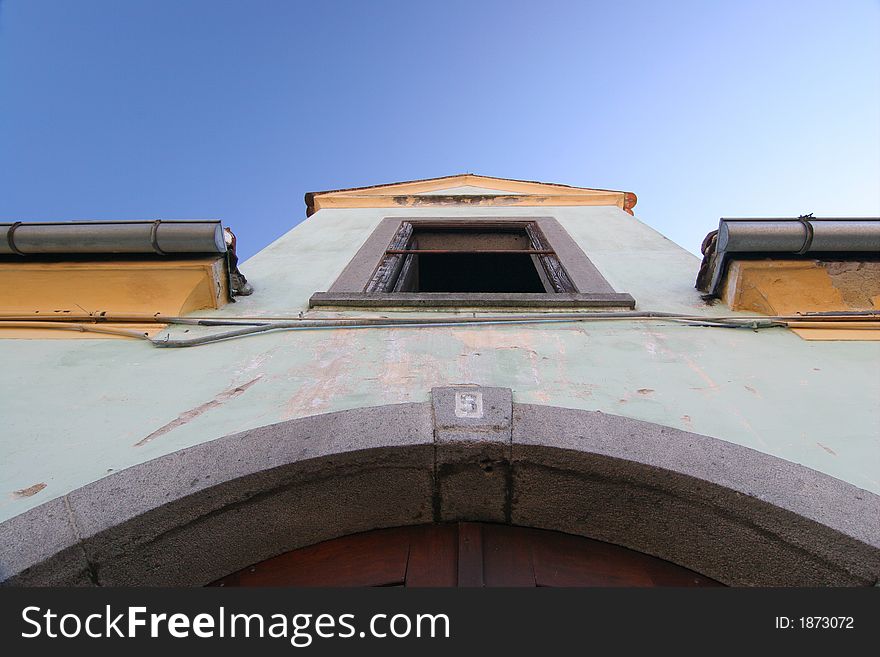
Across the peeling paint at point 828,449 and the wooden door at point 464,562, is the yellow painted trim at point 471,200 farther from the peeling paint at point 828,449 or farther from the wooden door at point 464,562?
the wooden door at point 464,562

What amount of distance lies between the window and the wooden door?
5.65ft

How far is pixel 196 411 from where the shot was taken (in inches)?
92.3

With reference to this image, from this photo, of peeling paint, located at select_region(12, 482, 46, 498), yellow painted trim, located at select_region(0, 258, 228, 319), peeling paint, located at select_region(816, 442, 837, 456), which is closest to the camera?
peeling paint, located at select_region(12, 482, 46, 498)

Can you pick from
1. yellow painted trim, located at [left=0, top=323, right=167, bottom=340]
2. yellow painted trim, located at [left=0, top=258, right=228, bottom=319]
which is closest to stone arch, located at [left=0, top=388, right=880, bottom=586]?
yellow painted trim, located at [left=0, top=323, right=167, bottom=340]

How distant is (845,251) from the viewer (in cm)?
333

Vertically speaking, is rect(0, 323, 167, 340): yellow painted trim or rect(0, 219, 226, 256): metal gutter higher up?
rect(0, 219, 226, 256): metal gutter

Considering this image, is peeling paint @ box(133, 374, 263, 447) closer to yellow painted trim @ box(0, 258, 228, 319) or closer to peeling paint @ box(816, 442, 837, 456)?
yellow painted trim @ box(0, 258, 228, 319)

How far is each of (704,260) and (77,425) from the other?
3.90m

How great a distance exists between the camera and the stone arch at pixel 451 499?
171 centimetres

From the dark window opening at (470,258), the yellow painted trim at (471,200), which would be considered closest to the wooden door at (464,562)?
the dark window opening at (470,258)

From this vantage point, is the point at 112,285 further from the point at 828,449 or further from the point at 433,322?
the point at 828,449

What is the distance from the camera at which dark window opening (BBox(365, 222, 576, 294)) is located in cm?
507

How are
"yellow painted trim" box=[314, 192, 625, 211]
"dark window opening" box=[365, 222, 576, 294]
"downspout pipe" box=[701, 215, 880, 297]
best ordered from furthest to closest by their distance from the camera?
"yellow painted trim" box=[314, 192, 625, 211]
"dark window opening" box=[365, 222, 576, 294]
"downspout pipe" box=[701, 215, 880, 297]

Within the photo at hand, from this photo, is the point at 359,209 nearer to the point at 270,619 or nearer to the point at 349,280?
the point at 349,280
